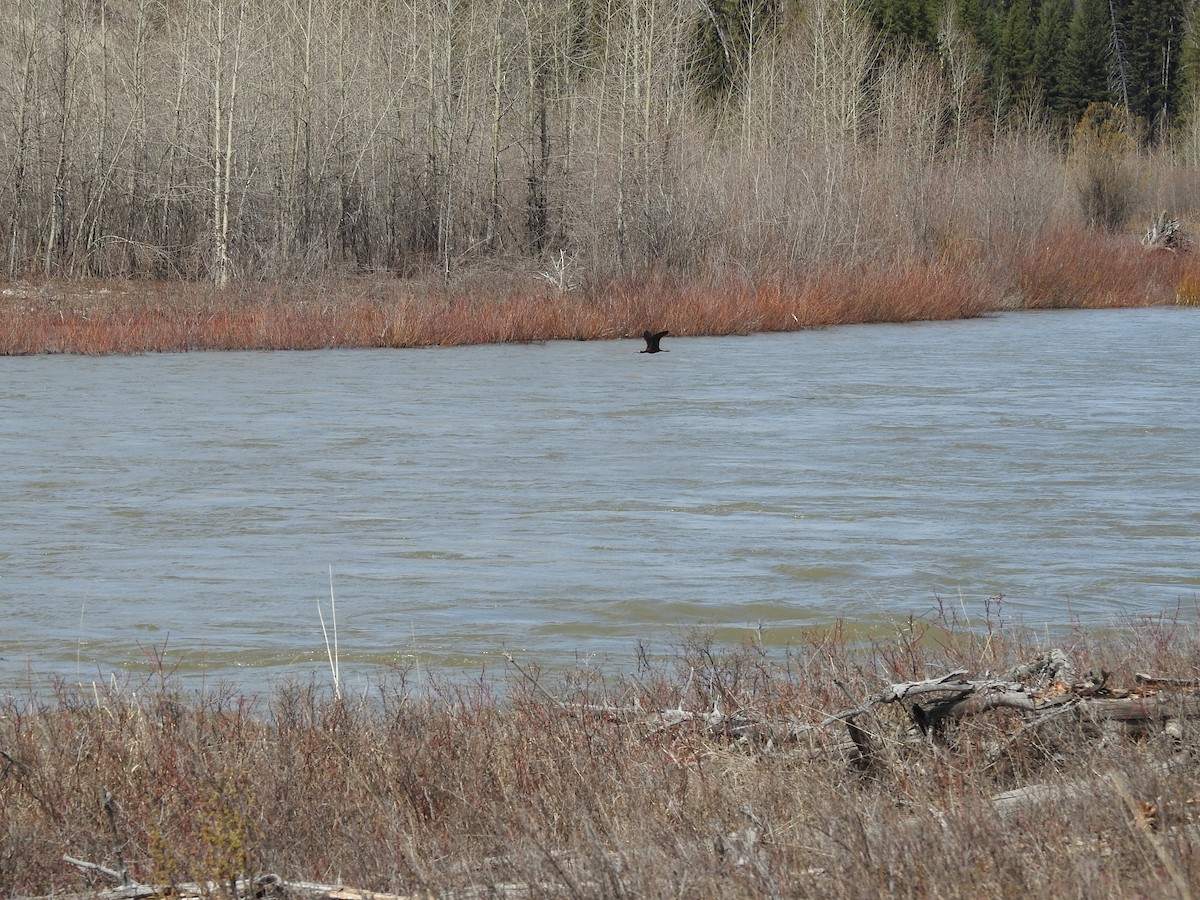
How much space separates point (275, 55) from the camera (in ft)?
143

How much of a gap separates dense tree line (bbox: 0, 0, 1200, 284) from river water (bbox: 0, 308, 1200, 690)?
41.4 feet

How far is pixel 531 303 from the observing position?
30469mm

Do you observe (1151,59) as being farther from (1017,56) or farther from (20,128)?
(20,128)

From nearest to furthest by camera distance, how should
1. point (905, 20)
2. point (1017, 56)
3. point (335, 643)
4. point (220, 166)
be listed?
point (335, 643) → point (220, 166) → point (905, 20) → point (1017, 56)

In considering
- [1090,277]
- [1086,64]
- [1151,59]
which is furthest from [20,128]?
[1151,59]

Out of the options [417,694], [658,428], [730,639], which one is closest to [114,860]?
[417,694]

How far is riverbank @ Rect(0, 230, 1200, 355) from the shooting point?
91.8ft

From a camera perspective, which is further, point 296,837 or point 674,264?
point 674,264

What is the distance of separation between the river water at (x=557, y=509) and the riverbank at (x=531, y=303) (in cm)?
397

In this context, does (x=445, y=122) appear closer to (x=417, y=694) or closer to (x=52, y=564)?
(x=52, y=564)

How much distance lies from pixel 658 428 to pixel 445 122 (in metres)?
25.3

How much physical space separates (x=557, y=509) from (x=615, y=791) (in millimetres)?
7574

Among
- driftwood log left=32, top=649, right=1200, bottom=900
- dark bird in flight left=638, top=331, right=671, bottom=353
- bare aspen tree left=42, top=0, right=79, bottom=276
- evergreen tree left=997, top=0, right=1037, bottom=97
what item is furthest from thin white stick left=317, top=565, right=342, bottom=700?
evergreen tree left=997, top=0, right=1037, bottom=97

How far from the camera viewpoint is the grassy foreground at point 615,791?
13.5ft
